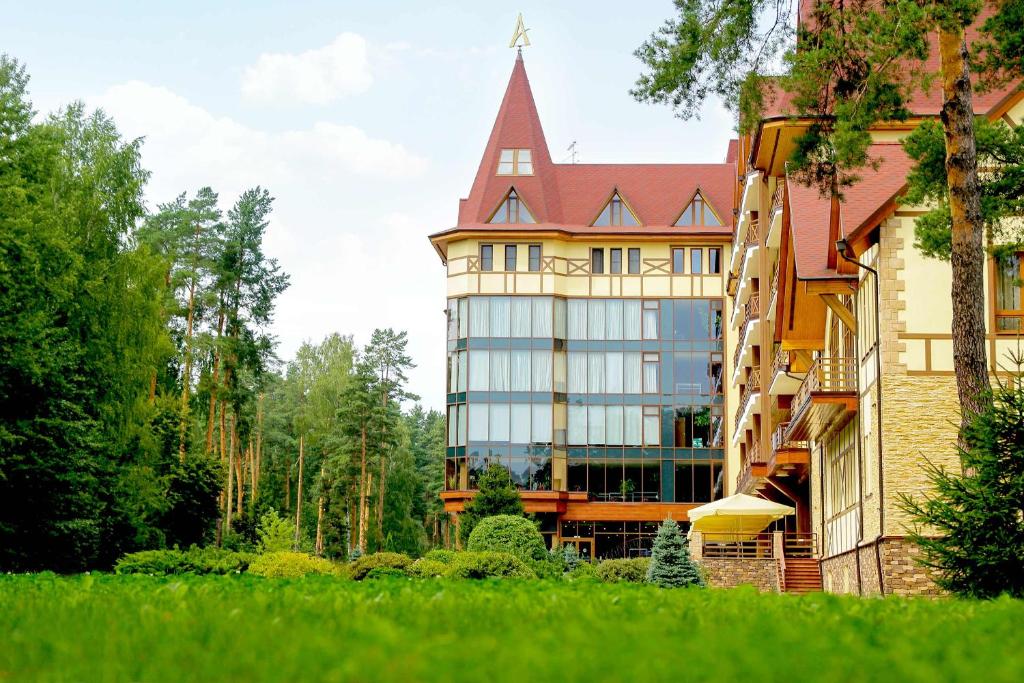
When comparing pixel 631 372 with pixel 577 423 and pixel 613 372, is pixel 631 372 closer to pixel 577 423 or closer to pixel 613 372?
pixel 613 372

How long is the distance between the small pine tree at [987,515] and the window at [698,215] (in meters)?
43.2

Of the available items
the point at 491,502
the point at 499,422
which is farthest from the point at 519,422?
the point at 491,502

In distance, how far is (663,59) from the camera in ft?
65.2

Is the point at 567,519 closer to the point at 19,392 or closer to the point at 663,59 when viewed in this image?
the point at 19,392

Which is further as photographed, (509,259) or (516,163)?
(516,163)

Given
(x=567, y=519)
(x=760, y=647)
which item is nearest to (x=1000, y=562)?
(x=760, y=647)

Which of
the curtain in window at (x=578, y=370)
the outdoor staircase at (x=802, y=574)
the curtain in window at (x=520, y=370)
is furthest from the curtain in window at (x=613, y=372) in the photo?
the outdoor staircase at (x=802, y=574)

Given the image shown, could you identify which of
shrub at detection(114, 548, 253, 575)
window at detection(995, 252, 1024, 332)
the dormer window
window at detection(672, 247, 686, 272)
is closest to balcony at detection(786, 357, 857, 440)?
window at detection(995, 252, 1024, 332)

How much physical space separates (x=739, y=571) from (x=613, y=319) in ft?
73.8

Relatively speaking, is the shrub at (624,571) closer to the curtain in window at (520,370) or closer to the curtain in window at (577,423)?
the curtain in window at (520,370)

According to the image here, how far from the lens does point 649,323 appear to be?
58.6 m

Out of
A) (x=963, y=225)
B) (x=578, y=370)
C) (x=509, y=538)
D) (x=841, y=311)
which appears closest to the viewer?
(x=963, y=225)

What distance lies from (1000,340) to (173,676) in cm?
2101

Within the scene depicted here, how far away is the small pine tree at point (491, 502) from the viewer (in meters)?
50.0
